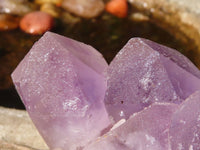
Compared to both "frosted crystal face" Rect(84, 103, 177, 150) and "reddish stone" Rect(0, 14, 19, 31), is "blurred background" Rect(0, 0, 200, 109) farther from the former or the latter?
"frosted crystal face" Rect(84, 103, 177, 150)

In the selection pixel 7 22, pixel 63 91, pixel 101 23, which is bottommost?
pixel 7 22


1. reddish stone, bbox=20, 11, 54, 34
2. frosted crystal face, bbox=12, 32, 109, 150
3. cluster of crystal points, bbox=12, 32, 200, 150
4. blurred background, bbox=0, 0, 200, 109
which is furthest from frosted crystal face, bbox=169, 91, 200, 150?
reddish stone, bbox=20, 11, 54, 34

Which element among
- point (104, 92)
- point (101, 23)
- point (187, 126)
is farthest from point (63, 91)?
point (101, 23)

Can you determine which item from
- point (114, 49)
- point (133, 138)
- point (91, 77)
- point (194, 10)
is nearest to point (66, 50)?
point (91, 77)

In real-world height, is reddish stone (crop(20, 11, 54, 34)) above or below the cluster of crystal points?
below

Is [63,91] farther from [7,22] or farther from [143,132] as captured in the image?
[7,22]

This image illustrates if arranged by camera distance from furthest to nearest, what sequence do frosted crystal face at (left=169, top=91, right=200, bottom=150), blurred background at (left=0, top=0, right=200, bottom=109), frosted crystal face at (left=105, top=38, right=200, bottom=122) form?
blurred background at (left=0, top=0, right=200, bottom=109) < frosted crystal face at (left=105, top=38, right=200, bottom=122) < frosted crystal face at (left=169, top=91, right=200, bottom=150)

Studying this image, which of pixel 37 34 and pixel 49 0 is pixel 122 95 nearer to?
pixel 37 34
